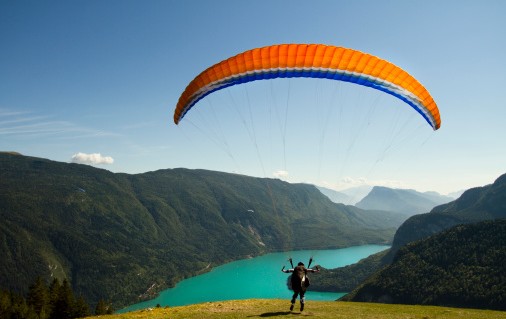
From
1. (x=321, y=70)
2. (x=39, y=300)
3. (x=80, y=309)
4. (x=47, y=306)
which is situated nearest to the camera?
(x=321, y=70)

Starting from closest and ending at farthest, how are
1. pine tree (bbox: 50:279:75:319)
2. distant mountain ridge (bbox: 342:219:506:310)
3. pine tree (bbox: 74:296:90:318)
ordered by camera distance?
pine tree (bbox: 50:279:75:319) < pine tree (bbox: 74:296:90:318) < distant mountain ridge (bbox: 342:219:506:310)

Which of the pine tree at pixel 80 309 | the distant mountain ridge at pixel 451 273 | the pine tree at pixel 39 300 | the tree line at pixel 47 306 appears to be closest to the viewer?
the tree line at pixel 47 306

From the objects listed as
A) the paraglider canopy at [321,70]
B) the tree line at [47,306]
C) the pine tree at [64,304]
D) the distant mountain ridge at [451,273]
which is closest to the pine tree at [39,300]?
the tree line at [47,306]

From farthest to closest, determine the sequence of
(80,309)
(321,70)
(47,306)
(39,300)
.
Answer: (39,300) < (47,306) < (80,309) < (321,70)

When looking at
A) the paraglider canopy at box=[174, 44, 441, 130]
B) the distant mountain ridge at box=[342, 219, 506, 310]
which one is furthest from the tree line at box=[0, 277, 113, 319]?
the distant mountain ridge at box=[342, 219, 506, 310]

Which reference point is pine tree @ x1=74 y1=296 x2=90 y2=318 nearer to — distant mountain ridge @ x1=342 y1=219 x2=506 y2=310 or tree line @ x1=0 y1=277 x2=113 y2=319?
tree line @ x1=0 y1=277 x2=113 y2=319

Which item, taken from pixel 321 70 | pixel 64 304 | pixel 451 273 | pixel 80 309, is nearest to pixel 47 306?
pixel 64 304

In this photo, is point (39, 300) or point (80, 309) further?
point (39, 300)

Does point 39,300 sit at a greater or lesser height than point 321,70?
lesser

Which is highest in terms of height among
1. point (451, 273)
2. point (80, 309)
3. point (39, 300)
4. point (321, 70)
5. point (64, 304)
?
point (321, 70)

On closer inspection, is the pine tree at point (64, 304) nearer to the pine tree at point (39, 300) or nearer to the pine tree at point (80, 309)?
the pine tree at point (80, 309)

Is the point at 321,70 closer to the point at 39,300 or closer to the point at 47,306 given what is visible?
the point at 47,306
